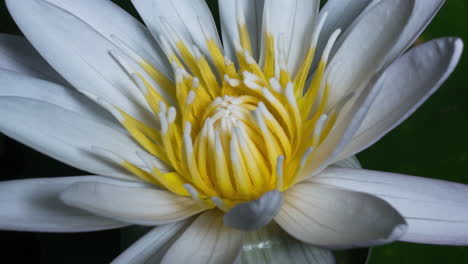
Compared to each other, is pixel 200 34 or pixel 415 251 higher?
pixel 200 34

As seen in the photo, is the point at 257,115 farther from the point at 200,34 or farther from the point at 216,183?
the point at 200,34

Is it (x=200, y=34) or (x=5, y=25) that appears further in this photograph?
(x=5, y=25)

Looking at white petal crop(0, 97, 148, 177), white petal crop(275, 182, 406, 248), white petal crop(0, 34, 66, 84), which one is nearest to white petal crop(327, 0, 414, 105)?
white petal crop(275, 182, 406, 248)

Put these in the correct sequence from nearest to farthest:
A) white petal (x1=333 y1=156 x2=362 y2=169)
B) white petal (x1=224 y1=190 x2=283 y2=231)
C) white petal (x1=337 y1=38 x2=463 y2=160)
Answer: white petal (x1=224 y1=190 x2=283 y2=231)
white petal (x1=337 y1=38 x2=463 y2=160)
white petal (x1=333 y1=156 x2=362 y2=169)

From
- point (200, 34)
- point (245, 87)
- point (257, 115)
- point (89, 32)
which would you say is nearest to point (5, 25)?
point (89, 32)

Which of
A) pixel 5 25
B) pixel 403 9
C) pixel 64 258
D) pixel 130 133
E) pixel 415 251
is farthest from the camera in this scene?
pixel 5 25

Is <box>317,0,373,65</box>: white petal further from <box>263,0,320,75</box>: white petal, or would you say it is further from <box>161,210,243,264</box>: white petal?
<box>161,210,243,264</box>: white petal
